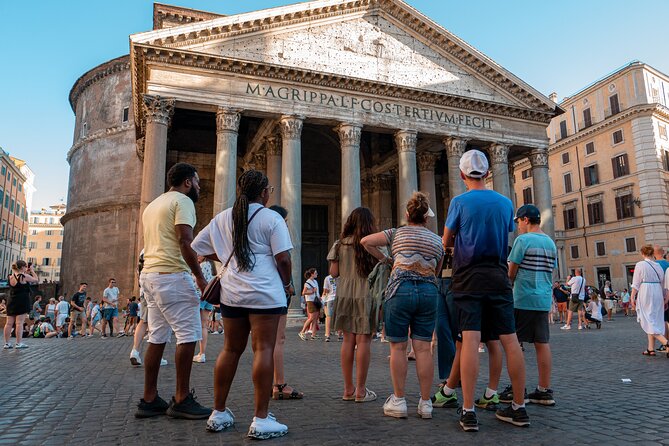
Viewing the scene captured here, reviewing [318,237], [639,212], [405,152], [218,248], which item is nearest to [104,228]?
[318,237]

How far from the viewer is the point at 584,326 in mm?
15969

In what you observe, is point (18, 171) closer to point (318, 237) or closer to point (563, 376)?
point (318, 237)

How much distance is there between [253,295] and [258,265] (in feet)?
0.73

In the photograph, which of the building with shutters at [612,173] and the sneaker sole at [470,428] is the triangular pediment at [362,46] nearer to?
the building with shutters at [612,173]

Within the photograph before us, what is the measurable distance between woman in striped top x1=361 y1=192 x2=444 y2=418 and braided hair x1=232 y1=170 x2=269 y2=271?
1.30 metres

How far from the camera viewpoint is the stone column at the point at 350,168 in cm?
1864

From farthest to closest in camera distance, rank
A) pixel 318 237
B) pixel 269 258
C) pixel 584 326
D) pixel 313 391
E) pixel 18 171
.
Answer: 1. pixel 18 171
2. pixel 318 237
3. pixel 584 326
4. pixel 313 391
5. pixel 269 258

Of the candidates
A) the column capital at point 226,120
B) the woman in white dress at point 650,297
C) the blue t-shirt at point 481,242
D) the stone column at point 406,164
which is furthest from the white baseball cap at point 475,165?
the stone column at point 406,164

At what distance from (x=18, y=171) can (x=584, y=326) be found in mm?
63395

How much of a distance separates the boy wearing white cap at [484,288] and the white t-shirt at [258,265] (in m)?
1.44

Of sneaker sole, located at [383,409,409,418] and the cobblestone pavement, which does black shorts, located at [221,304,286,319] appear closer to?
the cobblestone pavement

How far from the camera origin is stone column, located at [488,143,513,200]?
2186 cm

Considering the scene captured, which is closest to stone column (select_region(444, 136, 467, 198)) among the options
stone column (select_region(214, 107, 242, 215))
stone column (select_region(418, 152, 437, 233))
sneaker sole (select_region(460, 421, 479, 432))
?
stone column (select_region(418, 152, 437, 233))

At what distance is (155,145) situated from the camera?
54.4 feet
